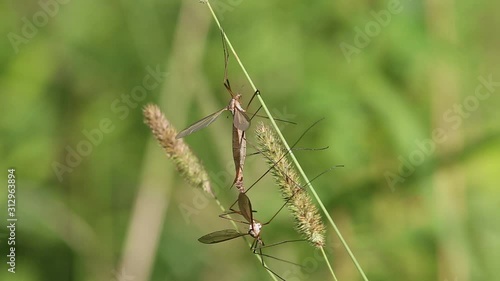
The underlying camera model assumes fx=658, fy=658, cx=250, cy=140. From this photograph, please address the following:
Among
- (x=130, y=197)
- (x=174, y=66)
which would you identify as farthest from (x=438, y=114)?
(x=130, y=197)

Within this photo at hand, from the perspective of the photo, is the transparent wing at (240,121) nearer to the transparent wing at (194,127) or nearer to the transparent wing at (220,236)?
the transparent wing at (194,127)

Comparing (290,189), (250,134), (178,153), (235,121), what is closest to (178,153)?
(178,153)

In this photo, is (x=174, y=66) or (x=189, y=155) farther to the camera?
(x=174, y=66)

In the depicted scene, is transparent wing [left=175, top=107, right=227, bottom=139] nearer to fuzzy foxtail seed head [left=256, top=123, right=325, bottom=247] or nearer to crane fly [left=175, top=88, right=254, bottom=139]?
crane fly [left=175, top=88, right=254, bottom=139]

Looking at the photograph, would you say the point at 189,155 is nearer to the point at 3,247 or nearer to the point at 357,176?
the point at 357,176

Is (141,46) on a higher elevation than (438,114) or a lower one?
higher

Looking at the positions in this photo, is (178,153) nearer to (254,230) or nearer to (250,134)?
(254,230)

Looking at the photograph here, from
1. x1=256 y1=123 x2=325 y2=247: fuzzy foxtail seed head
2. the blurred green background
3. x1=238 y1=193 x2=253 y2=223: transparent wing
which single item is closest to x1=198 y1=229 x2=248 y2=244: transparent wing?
x1=238 y1=193 x2=253 y2=223: transparent wing
